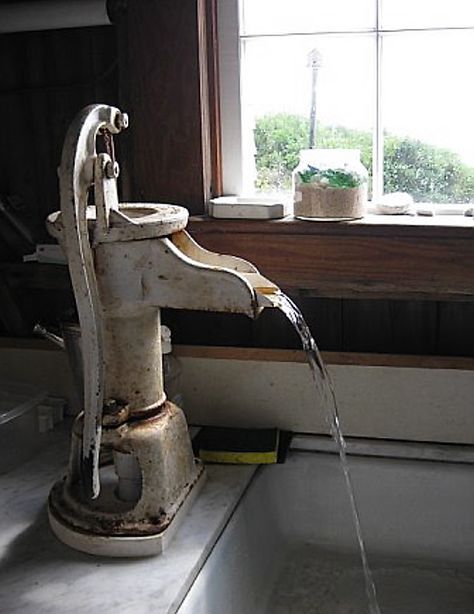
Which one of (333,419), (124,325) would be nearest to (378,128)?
(333,419)

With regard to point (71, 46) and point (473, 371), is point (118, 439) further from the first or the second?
point (71, 46)

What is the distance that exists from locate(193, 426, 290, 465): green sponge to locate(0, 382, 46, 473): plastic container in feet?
0.95

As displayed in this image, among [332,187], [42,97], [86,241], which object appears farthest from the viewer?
[42,97]

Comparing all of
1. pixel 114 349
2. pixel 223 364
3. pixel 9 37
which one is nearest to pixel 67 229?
pixel 114 349

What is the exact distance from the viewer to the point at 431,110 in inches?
59.2

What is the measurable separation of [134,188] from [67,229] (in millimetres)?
529

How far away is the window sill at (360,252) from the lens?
4.72ft

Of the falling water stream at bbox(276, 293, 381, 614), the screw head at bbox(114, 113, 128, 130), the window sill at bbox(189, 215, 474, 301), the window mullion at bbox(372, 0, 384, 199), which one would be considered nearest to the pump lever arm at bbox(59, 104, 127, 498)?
the screw head at bbox(114, 113, 128, 130)

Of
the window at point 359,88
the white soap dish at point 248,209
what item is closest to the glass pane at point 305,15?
the window at point 359,88

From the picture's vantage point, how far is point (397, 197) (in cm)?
152

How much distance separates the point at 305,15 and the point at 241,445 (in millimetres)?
740

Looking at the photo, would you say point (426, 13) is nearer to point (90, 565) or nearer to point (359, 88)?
point (359, 88)

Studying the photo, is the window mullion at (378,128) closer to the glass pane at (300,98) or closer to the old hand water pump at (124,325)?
the glass pane at (300,98)

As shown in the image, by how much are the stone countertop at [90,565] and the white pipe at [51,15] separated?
2.56 feet
